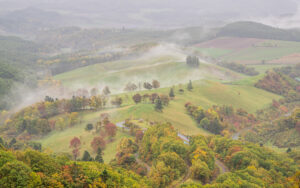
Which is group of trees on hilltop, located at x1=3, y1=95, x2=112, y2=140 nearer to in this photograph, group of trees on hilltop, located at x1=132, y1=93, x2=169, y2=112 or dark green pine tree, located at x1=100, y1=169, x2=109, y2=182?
group of trees on hilltop, located at x1=132, y1=93, x2=169, y2=112

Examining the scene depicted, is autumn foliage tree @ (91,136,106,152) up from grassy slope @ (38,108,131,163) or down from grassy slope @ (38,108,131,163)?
up

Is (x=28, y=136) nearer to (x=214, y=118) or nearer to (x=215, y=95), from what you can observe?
(x=214, y=118)

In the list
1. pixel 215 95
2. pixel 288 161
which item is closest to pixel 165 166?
pixel 288 161

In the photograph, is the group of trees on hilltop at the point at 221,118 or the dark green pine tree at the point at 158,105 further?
the group of trees on hilltop at the point at 221,118

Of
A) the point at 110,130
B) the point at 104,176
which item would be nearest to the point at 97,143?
the point at 110,130

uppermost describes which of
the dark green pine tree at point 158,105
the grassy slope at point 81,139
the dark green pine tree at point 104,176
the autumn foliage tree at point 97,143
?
the dark green pine tree at point 104,176

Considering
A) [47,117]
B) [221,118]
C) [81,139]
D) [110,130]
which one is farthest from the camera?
[221,118]

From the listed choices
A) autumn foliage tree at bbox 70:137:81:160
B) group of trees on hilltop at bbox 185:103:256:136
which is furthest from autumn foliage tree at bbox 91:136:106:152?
group of trees on hilltop at bbox 185:103:256:136

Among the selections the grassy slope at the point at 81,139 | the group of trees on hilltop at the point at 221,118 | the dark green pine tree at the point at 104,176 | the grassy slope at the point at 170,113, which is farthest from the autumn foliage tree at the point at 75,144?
the group of trees on hilltop at the point at 221,118

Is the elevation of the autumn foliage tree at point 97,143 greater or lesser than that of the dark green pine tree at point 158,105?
lesser

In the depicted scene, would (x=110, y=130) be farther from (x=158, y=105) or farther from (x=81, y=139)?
(x=158, y=105)

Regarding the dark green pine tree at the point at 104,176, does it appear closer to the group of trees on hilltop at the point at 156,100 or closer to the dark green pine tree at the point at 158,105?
the dark green pine tree at the point at 158,105
